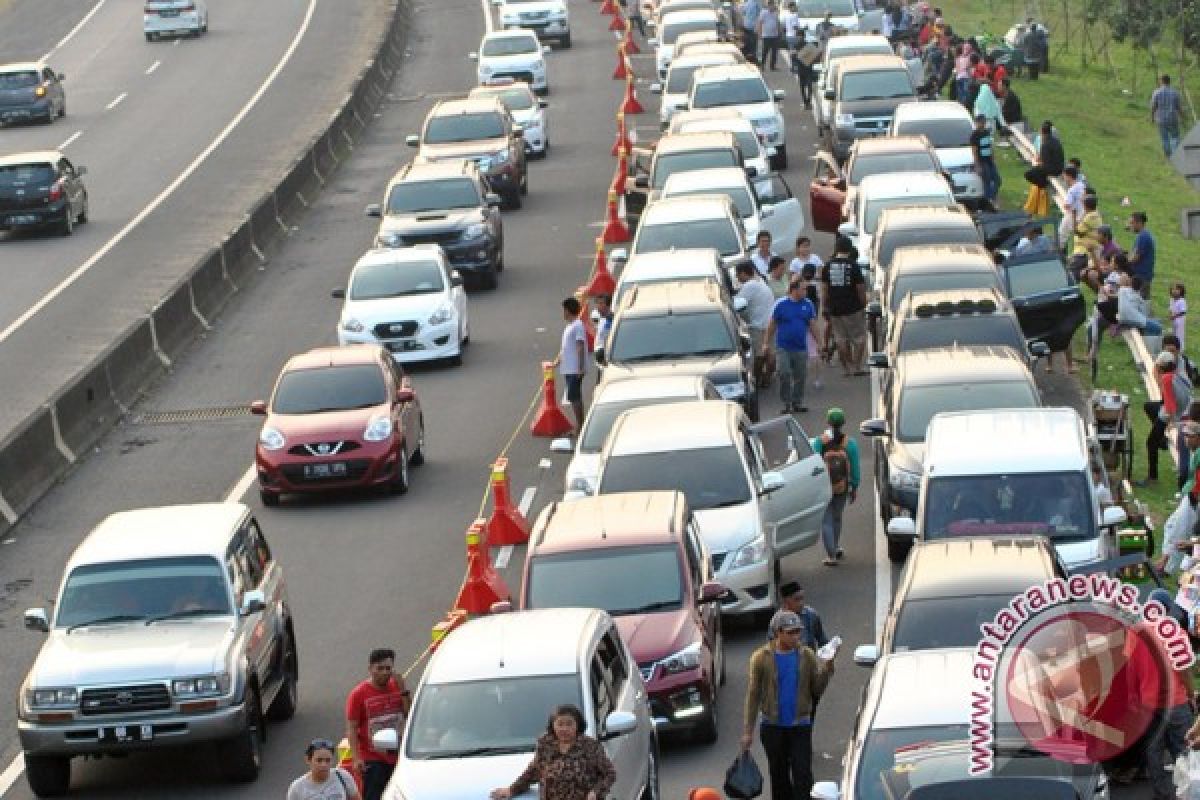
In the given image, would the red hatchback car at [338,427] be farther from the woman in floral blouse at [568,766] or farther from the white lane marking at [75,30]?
the white lane marking at [75,30]

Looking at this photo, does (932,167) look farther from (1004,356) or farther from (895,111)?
(1004,356)

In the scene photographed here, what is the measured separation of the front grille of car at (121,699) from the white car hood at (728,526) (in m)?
5.07

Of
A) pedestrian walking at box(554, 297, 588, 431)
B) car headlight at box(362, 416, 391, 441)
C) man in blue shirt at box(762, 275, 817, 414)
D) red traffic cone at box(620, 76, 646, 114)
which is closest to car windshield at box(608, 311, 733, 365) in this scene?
man in blue shirt at box(762, 275, 817, 414)

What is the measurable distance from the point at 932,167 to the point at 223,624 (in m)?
21.9

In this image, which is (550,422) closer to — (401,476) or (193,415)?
(401,476)

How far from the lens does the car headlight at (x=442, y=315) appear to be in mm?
36938

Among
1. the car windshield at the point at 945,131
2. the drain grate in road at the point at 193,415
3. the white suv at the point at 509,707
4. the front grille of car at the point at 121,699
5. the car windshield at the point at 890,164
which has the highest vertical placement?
the white suv at the point at 509,707

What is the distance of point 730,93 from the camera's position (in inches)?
2024

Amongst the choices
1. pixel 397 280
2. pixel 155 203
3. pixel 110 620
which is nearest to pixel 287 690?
pixel 110 620

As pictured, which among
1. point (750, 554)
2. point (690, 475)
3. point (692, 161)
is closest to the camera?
point (750, 554)

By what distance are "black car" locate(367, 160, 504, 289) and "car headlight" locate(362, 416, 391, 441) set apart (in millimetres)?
11948

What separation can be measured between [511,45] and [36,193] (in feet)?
59.7

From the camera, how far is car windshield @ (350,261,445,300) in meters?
37.4

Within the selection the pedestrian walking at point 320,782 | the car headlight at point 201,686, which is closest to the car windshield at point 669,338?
the car headlight at point 201,686
